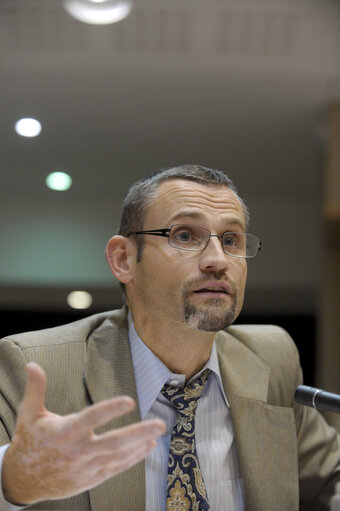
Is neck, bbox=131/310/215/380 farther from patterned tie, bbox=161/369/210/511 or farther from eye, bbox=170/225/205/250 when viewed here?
eye, bbox=170/225/205/250

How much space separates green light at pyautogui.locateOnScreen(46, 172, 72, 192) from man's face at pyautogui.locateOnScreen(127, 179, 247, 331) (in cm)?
46

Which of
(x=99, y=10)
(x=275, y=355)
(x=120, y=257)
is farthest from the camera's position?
(x=99, y=10)

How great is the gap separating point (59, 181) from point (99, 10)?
1.97ft

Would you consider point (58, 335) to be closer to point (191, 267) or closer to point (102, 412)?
point (191, 267)

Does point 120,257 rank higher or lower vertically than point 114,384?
higher

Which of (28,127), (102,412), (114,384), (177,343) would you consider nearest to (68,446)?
(102,412)

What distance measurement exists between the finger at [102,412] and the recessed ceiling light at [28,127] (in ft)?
3.84

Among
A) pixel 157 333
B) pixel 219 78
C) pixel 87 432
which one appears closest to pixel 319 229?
pixel 219 78

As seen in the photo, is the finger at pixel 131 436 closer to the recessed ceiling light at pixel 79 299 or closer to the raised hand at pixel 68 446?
the raised hand at pixel 68 446

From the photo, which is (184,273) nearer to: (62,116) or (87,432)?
(87,432)

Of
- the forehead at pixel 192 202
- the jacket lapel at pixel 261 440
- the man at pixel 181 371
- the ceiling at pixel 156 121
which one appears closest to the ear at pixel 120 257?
the man at pixel 181 371

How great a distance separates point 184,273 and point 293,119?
0.92 meters

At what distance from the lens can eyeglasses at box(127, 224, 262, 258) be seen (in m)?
1.34

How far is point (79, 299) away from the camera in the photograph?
5.80 ft
